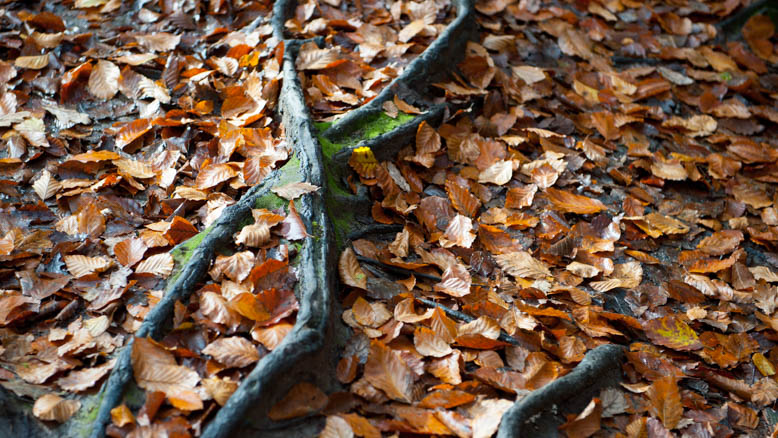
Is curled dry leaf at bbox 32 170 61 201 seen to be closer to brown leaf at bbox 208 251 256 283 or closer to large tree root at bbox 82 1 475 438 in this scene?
large tree root at bbox 82 1 475 438

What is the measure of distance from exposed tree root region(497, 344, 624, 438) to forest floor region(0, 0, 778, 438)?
0.01 metres

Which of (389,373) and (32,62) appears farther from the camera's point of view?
(32,62)

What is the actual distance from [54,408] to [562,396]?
1.79 metres

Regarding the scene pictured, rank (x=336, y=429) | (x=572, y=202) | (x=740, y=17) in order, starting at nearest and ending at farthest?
1. (x=336, y=429)
2. (x=572, y=202)
3. (x=740, y=17)

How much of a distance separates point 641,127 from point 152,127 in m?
3.04

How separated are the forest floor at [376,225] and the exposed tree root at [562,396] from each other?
0.03 feet

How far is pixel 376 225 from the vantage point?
9.48 feet

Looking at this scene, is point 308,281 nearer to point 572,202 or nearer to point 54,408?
point 54,408

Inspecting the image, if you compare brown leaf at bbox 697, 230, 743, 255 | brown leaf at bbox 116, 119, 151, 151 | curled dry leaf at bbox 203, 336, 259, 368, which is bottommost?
brown leaf at bbox 697, 230, 743, 255

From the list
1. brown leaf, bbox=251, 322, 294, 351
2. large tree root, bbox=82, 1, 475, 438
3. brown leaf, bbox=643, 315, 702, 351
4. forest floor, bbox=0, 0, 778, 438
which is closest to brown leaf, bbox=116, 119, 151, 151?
forest floor, bbox=0, 0, 778, 438

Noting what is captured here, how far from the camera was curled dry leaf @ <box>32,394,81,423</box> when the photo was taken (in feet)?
6.30

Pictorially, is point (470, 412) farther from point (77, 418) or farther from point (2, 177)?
point (2, 177)

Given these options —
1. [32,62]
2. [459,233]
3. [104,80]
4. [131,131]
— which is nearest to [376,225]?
[459,233]

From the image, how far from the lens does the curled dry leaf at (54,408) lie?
6.30ft
